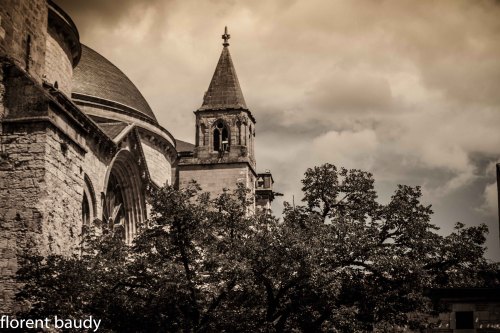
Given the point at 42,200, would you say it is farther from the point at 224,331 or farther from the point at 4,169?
the point at 224,331

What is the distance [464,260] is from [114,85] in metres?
20.0

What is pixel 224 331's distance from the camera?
16344mm

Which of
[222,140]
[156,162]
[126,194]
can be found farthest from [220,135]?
[126,194]

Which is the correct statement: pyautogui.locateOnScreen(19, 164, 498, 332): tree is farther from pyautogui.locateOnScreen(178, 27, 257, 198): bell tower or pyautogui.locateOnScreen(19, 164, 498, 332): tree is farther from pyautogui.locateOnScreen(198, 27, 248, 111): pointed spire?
pyautogui.locateOnScreen(198, 27, 248, 111): pointed spire

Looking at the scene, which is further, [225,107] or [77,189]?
[225,107]

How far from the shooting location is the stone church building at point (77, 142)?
1577 cm

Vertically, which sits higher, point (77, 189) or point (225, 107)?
point (225, 107)

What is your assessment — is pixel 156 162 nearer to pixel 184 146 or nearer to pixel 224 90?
pixel 224 90

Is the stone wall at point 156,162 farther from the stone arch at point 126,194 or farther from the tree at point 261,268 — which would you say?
the tree at point 261,268

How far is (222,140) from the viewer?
Answer: 116 feet

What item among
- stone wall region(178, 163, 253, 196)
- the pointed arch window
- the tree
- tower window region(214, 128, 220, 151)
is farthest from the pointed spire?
the tree

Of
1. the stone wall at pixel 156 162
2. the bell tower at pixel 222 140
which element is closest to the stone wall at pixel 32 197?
the stone wall at pixel 156 162

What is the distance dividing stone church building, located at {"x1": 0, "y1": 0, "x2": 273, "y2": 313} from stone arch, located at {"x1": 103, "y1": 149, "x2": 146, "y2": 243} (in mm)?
39

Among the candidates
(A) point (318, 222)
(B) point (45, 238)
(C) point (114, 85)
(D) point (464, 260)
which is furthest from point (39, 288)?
(C) point (114, 85)
